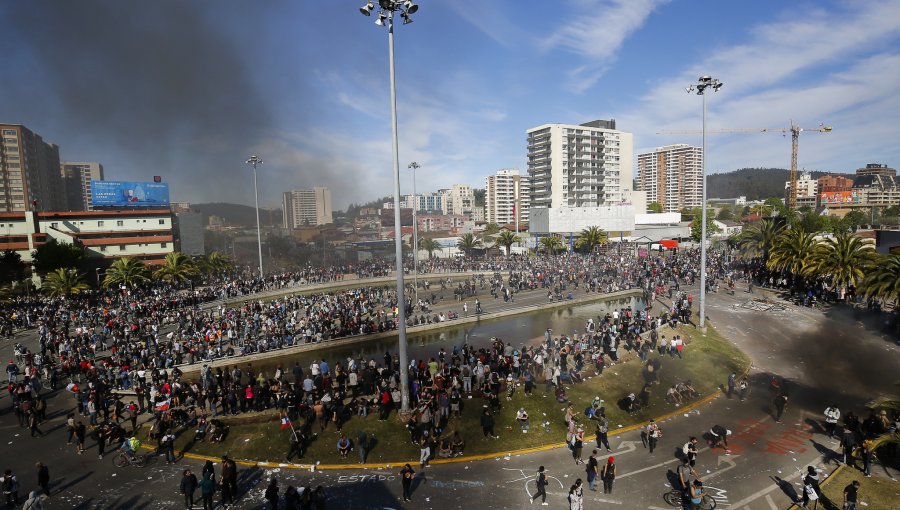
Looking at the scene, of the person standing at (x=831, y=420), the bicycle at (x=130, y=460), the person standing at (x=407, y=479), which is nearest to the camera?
the person standing at (x=407, y=479)

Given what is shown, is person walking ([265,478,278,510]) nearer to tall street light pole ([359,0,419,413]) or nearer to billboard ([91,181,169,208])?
tall street light pole ([359,0,419,413])

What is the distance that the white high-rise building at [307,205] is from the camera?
19275 cm

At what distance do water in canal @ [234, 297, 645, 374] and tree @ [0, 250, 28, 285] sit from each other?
4355 centimetres

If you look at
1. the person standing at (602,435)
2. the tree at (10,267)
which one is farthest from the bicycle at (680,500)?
the tree at (10,267)

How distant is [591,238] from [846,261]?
134ft

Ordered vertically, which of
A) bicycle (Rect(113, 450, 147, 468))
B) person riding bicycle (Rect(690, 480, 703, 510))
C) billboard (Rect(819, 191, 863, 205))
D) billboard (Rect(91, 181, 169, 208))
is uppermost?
billboard (Rect(91, 181, 169, 208))

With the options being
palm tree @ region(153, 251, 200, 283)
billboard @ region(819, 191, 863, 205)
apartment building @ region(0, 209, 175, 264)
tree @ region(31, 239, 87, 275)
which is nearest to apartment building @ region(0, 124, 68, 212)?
apartment building @ region(0, 209, 175, 264)

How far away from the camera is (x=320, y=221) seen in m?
Result: 191

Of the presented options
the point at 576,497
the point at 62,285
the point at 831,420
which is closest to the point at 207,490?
the point at 576,497

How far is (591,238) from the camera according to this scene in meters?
71.4

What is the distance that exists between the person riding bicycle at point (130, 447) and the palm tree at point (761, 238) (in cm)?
5007

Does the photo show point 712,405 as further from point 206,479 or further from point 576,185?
point 576,185

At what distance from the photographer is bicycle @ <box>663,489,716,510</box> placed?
12.0m

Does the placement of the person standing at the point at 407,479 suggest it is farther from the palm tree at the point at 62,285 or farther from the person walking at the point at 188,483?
the palm tree at the point at 62,285
